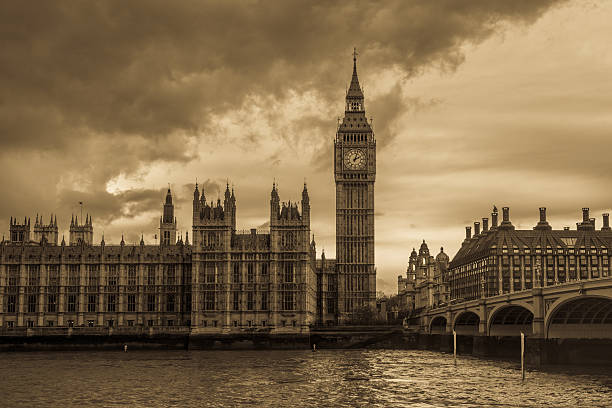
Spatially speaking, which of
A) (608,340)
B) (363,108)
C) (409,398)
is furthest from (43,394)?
(363,108)

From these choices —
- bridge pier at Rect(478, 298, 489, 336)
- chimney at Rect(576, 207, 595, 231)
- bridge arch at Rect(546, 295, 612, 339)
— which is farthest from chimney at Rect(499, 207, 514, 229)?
bridge arch at Rect(546, 295, 612, 339)

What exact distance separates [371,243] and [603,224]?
54222mm

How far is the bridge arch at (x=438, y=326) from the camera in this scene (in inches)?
5266

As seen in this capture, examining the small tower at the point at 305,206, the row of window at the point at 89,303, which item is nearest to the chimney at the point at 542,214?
the small tower at the point at 305,206

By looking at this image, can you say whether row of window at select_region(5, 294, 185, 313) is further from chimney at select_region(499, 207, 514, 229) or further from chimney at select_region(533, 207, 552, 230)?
chimney at select_region(533, 207, 552, 230)

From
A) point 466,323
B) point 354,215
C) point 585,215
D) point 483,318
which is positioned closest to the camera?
point 483,318

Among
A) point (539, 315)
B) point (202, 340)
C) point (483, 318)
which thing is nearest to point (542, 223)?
point (483, 318)

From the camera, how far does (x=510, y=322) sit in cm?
9744

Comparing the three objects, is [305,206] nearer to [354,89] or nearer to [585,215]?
[354,89]

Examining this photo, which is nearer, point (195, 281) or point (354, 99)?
point (195, 281)

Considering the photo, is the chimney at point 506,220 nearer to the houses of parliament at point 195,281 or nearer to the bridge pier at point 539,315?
the houses of parliament at point 195,281

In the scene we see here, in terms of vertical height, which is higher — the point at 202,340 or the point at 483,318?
the point at 483,318

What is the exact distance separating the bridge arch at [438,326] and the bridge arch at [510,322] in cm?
3378

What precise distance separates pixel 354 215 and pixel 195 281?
134 ft
